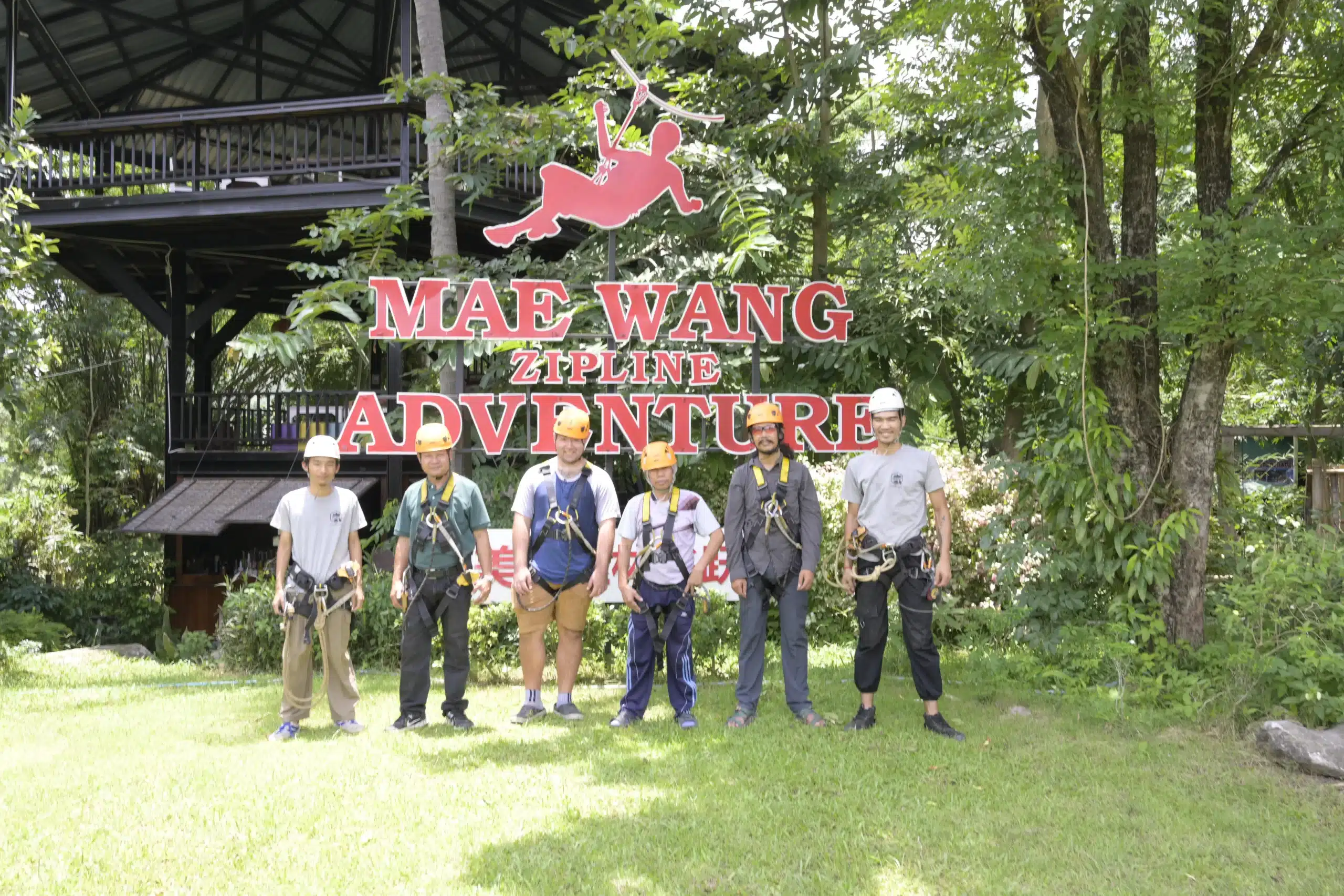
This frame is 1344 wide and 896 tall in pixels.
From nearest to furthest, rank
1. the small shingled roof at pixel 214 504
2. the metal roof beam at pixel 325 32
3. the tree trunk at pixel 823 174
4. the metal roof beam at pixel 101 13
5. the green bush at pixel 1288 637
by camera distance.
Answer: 1. the green bush at pixel 1288 637
2. the tree trunk at pixel 823 174
3. the small shingled roof at pixel 214 504
4. the metal roof beam at pixel 101 13
5. the metal roof beam at pixel 325 32

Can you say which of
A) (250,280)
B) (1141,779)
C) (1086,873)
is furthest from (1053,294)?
(250,280)

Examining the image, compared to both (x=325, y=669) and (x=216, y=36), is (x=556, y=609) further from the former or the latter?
(x=216, y=36)

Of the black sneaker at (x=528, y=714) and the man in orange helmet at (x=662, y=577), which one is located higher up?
the man in orange helmet at (x=662, y=577)

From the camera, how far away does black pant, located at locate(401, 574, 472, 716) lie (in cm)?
600

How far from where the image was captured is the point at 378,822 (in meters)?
4.34

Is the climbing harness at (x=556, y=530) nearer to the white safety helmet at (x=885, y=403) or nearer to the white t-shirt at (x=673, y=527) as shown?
the white t-shirt at (x=673, y=527)

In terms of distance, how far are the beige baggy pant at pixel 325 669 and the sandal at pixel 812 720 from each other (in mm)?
2521

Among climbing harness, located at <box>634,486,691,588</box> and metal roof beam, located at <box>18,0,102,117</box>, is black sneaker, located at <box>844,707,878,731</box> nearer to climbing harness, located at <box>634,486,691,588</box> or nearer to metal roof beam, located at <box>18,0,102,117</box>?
climbing harness, located at <box>634,486,691,588</box>

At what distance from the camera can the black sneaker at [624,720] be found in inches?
235

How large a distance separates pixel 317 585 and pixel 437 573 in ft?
2.12

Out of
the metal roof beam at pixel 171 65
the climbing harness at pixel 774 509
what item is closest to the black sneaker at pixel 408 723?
the climbing harness at pixel 774 509

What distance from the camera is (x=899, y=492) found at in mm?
5883

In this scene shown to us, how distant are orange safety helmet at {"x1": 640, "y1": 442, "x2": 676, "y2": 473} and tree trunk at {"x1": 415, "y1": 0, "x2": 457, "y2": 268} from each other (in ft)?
15.2

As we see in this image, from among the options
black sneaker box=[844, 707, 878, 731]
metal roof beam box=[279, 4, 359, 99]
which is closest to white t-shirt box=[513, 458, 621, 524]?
black sneaker box=[844, 707, 878, 731]
